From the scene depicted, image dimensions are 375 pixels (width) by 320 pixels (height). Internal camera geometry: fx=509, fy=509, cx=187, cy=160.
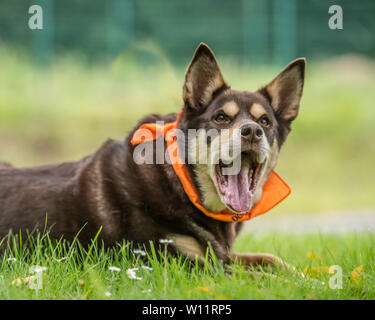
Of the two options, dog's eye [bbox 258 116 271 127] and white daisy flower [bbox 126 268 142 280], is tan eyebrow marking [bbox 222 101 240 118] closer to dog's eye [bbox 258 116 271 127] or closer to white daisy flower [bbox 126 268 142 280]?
dog's eye [bbox 258 116 271 127]

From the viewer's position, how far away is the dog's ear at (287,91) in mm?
3965

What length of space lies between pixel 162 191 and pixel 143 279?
76cm

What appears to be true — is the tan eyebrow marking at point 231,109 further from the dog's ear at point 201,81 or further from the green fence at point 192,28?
the green fence at point 192,28

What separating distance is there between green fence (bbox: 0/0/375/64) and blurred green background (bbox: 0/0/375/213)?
0.08 feet

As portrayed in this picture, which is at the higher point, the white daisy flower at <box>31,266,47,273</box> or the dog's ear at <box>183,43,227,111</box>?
the dog's ear at <box>183,43,227,111</box>

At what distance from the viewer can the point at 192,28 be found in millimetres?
13188

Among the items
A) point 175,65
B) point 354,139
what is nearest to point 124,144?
point 175,65

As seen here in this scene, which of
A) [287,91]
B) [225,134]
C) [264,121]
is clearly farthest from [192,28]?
[225,134]

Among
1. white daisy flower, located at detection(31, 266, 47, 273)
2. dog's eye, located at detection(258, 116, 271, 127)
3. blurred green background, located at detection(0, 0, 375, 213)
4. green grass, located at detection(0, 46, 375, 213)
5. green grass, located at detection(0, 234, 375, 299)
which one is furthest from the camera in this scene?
blurred green background, located at detection(0, 0, 375, 213)

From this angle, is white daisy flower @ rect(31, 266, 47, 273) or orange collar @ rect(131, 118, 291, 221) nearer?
white daisy flower @ rect(31, 266, 47, 273)

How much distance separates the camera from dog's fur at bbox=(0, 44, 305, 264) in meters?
3.70

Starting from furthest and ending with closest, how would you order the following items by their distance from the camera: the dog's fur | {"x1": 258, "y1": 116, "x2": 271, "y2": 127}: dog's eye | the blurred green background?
the blurred green background, {"x1": 258, "y1": 116, "x2": 271, "y2": 127}: dog's eye, the dog's fur

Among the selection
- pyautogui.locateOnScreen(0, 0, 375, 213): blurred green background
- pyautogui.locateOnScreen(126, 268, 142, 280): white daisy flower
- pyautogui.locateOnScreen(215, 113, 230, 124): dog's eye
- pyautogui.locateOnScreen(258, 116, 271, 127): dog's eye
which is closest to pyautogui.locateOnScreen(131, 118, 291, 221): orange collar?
pyautogui.locateOnScreen(215, 113, 230, 124): dog's eye

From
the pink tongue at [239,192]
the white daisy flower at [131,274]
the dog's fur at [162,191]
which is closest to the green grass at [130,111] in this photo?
the dog's fur at [162,191]
